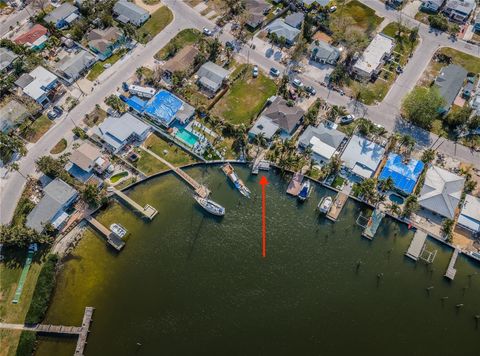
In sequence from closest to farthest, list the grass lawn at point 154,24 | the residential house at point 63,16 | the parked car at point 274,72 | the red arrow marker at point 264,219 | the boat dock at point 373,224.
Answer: the red arrow marker at point 264,219 < the boat dock at point 373,224 < the parked car at point 274,72 < the grass lawn at point 154,24 < the residential house at point 63,16

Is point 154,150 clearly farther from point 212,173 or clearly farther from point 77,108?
point 77,108

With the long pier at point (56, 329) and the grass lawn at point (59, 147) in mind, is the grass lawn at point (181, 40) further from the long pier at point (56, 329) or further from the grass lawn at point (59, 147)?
the long pier at point (56, 329)

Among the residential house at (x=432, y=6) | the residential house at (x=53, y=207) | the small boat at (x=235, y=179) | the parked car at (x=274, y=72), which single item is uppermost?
the residential house at (x=432, y=6)

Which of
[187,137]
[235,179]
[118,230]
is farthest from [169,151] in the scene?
[118,230]

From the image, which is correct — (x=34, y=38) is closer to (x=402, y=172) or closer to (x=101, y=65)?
(x=101, y=65)

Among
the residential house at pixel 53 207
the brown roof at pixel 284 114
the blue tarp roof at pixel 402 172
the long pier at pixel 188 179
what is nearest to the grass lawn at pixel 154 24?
the long pier at pixel 188 179

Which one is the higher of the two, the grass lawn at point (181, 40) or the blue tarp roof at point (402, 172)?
the grass lawn at point (181, 40)

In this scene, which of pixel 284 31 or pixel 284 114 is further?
pixel 284 31
